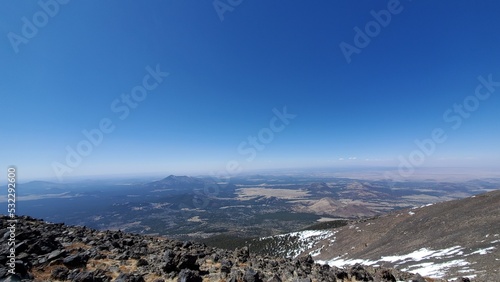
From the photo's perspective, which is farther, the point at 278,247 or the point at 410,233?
the point at 278,247

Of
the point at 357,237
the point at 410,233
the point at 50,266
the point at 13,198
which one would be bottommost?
the point at 357,237

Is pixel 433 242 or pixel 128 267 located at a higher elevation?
pixel 128 267

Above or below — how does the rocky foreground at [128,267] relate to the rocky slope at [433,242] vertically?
above

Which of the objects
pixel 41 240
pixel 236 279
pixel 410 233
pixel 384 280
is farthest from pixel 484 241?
pixel 41 240

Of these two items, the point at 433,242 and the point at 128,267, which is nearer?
the point at 128,267

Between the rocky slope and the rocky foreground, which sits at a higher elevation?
the rocky foreground

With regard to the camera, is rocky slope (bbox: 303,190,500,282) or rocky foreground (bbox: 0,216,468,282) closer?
rocky foreground (bbox: 0,216,468,282)

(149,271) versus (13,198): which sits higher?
(13,198)

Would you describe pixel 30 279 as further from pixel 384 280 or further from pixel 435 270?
pixel 435 270

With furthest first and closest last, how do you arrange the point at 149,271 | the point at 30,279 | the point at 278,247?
the point at 278,247 < the point at 149,271 < the point at 30,279

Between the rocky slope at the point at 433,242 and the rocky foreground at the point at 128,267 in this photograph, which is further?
the rocky slope at the point at 433,242

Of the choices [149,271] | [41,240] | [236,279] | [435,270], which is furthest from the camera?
[435,270]
